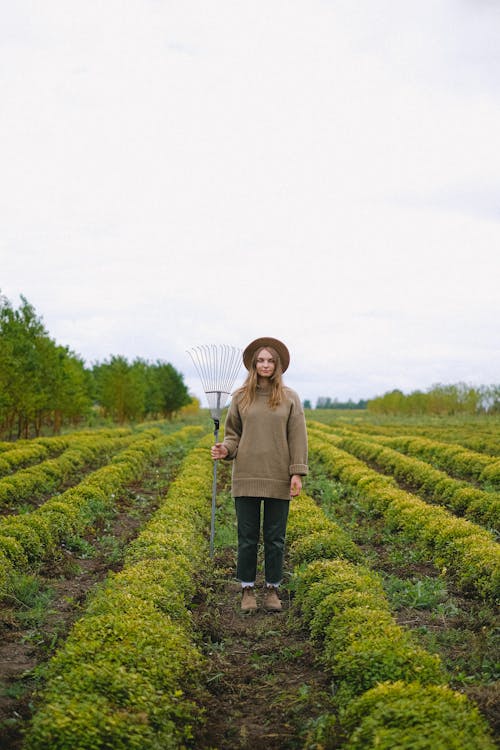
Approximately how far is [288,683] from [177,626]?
108cm

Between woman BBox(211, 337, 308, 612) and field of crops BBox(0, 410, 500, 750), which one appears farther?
woman BBox(211, 337, 308, 612)

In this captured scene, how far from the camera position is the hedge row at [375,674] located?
369cm

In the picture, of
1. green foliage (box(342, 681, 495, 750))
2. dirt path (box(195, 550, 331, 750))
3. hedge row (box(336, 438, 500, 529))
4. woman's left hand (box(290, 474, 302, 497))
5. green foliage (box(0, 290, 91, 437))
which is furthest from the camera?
green foliage (box(0, 290, 91, 437))

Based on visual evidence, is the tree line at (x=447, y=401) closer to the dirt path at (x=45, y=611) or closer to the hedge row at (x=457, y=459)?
the hedge row at (x=457, y=459)

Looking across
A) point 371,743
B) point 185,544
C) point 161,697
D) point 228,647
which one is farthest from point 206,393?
point 371,743

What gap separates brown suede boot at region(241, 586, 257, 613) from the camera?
7.07 metres

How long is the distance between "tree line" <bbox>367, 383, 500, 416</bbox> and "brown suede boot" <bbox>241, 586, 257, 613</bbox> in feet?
166

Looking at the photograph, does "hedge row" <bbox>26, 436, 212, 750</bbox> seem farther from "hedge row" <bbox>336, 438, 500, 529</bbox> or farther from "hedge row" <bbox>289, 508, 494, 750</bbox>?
"hedge row" <bbox>336, 438, 500, 529</bbox>

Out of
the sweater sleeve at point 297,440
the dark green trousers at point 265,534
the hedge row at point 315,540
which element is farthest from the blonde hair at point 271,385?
the hedge row at point 315,540

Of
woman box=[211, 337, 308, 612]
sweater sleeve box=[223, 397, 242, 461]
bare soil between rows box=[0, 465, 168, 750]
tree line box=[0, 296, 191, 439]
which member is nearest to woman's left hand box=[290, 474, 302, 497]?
woman box=[211, 337, 308, 612]

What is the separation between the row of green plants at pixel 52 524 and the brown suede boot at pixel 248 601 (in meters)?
2.85

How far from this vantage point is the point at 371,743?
3.76 m

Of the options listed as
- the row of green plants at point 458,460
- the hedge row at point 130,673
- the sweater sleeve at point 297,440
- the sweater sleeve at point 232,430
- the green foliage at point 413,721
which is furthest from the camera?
the row of green plants at point 458,460

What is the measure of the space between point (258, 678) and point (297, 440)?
234cm
